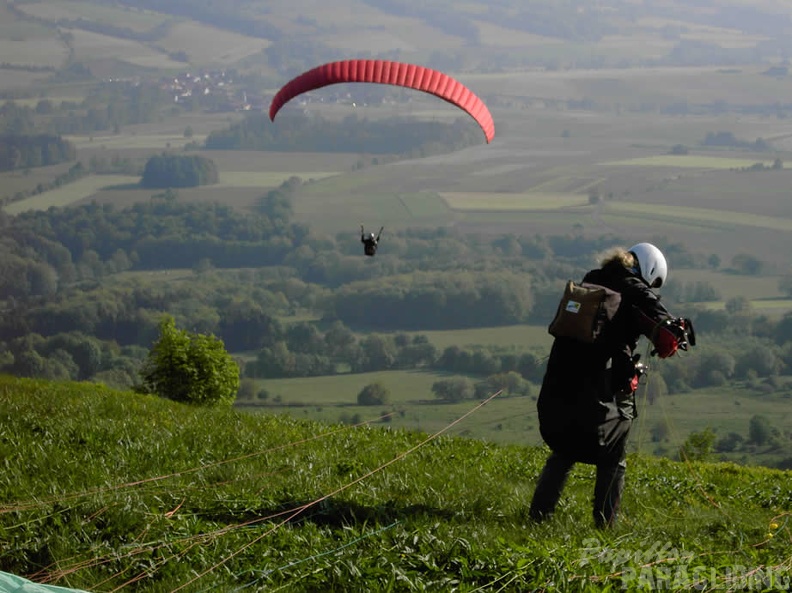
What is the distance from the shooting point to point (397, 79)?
50.3ft

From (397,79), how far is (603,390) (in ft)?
28.7

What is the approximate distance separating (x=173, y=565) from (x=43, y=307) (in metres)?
140

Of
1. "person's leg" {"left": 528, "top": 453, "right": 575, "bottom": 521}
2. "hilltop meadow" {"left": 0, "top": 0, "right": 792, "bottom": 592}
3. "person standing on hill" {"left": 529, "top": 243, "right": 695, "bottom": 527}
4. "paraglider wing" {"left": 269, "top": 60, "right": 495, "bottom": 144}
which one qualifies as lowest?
"hilltop meadow" {"left": 0, "top": 0, "right": 792, "bottom": 592}

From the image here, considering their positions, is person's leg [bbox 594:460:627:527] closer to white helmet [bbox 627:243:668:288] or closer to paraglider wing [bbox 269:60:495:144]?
white helmet [bbox 627:243:668:288]

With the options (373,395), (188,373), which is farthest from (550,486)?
(373,395)

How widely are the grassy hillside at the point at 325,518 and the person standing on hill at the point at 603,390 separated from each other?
1.26 ft

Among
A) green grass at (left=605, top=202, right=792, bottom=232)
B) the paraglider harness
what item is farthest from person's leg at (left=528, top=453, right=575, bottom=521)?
green grass at (left=605, top=202, right=792, bottom=232)

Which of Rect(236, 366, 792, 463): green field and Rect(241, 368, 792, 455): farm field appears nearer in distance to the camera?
Rect(241, 368, 792, 455): farm field

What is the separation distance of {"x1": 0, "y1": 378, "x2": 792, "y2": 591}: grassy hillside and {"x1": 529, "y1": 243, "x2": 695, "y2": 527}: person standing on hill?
15.1 inches

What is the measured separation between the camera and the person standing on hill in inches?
309

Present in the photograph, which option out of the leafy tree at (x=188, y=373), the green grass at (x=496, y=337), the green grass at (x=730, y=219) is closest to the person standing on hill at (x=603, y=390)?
the leafy tree at (x=188, y=373)

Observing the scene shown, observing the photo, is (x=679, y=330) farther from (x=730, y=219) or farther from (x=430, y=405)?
(x=730, y=219)

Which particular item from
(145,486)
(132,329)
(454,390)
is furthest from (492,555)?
(132,329)

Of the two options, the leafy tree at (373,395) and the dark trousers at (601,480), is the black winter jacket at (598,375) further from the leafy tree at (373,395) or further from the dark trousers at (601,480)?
the leafy tree at (373,395)
